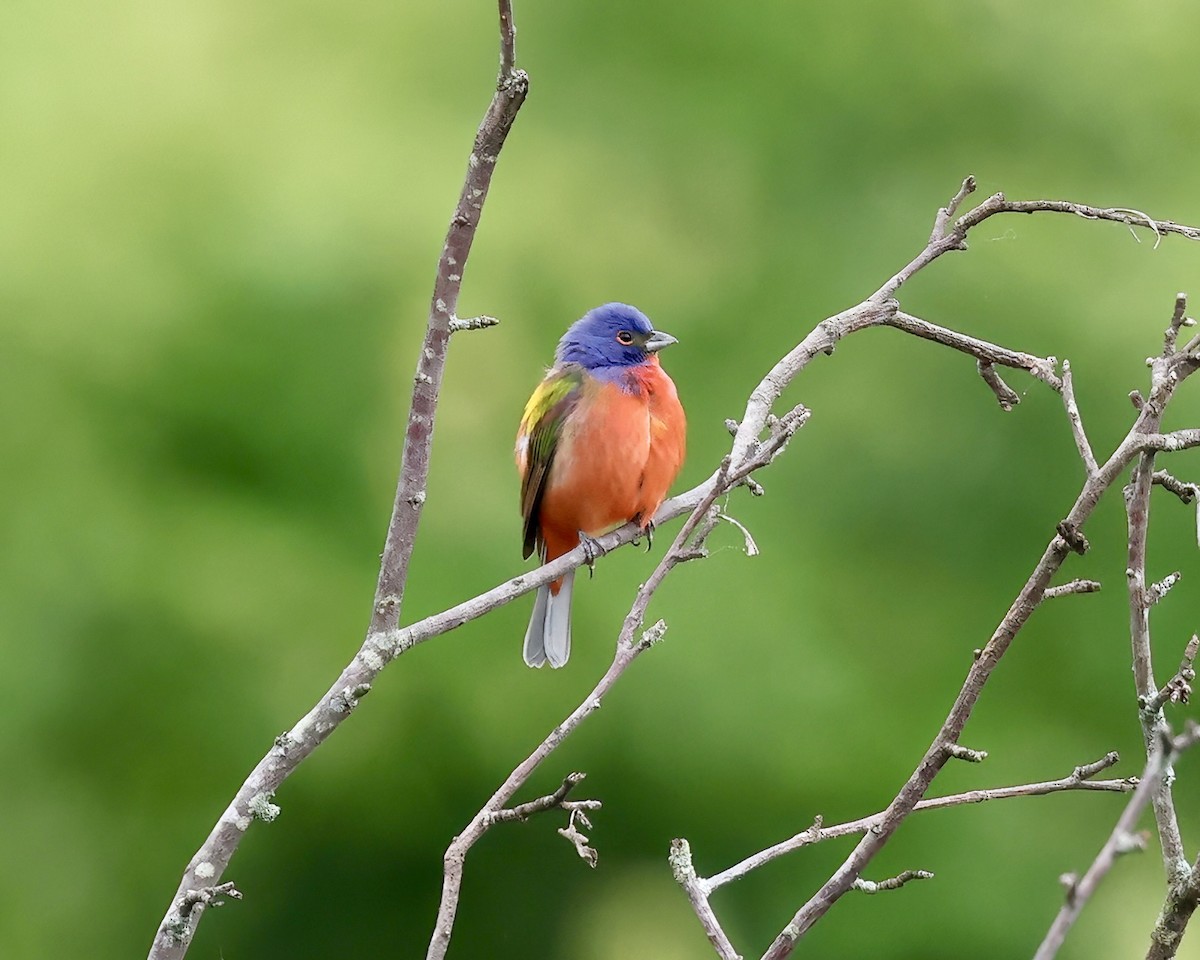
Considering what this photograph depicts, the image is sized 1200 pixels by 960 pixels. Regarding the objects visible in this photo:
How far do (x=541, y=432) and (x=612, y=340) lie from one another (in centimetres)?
39

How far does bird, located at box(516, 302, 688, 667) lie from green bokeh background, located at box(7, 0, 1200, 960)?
1.05 m

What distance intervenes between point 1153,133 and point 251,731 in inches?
190

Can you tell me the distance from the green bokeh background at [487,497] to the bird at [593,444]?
1.05 m

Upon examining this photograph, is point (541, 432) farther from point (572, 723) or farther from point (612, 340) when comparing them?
point (572, 723)

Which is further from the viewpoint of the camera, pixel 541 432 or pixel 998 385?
pixel 541 432

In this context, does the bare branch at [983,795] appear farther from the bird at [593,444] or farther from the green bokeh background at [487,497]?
the green bokeh background at [487,497]

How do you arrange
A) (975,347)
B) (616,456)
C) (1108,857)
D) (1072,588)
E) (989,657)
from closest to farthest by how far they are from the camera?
(1108,857)
(989,657)
(1072,588)
(975,347)
(616,456)

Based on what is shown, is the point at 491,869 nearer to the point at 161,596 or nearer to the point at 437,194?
the point at 161,596

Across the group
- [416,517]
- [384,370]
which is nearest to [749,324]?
[384,370]

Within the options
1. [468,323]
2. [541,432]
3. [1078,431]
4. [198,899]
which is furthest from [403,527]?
[541,432]

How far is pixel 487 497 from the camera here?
5723 mm

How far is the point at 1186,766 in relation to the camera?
593 cm

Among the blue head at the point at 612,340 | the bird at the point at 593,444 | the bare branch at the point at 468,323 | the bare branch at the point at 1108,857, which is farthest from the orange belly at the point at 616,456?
the bare branch at the point at 1108,857

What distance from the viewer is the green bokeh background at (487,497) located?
5.52 m
